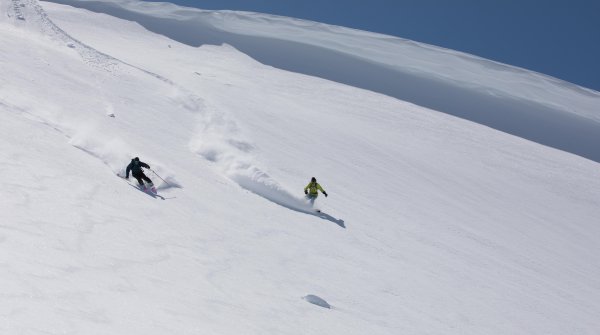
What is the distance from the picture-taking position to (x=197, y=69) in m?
32.2

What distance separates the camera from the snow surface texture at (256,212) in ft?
25.5

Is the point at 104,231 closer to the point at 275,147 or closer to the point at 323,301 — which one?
the point at 323,301

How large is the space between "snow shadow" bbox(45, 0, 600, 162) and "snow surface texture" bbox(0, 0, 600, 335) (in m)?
3.58

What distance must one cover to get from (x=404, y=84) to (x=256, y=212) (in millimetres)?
25309

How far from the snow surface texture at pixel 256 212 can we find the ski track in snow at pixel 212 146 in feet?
0.25

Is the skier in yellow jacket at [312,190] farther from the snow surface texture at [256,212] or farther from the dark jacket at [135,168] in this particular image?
the dark jacket at [135,168]

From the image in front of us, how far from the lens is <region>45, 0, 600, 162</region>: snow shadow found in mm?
34750

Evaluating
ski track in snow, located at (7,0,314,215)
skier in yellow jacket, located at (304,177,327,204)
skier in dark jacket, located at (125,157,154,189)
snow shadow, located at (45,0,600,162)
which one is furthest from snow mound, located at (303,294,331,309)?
snow shadow, located at (45,0,600,162)

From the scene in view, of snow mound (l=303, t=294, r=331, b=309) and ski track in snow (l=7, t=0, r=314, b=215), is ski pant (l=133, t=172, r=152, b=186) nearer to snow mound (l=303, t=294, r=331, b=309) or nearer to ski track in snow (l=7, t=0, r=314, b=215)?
ski track in snow (l=7, t=0, r=314, b=215)

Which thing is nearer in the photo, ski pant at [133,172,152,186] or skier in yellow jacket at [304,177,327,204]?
ski pant at [133,172,152,186]

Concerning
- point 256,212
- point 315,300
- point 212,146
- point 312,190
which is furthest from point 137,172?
point 315,300

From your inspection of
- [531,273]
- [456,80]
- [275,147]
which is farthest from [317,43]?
[531,273]

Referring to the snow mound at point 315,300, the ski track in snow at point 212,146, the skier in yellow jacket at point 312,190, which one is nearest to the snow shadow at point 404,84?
the ski track in snow at point 212,146

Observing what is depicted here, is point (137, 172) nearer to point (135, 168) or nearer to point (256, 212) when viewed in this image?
point (135, 168)
